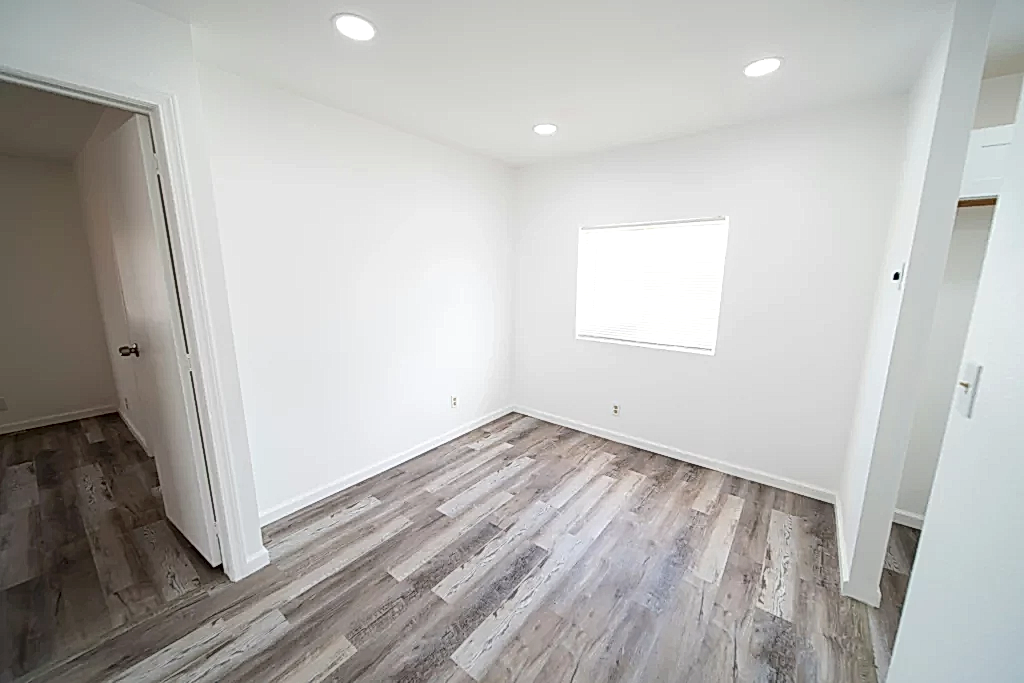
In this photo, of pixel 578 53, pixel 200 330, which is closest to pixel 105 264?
pixel 200 330

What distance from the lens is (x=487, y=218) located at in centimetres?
359

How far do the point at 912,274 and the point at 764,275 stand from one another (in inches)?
42.8

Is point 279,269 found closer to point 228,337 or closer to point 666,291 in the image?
point 228,337

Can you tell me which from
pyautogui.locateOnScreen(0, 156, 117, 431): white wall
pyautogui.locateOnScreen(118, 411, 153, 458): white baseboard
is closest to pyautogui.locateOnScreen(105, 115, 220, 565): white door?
pyautogui.locateOnScreen(118, 411, 153, 458): white baseboard

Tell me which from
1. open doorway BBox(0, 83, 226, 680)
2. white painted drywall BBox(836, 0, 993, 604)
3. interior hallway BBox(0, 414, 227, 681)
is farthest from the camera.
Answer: open doorway BBox(0, 83, 226, 680)

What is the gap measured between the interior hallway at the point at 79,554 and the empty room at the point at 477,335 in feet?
0.06

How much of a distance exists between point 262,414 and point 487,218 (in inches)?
96.2

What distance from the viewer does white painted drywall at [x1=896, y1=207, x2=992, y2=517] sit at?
2.02 meters

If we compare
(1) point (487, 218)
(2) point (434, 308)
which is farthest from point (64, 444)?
(1) point (487, 218)

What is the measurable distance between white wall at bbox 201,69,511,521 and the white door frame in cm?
37

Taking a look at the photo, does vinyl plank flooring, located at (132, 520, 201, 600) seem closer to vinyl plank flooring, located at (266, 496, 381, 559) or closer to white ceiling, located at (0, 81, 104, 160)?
vinyl plank flooring, located at (266, 496, 381, 559)

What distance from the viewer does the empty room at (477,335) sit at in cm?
144

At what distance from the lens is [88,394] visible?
→ 398 centimetres

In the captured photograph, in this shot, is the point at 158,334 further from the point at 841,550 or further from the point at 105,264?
the point at 841,550
